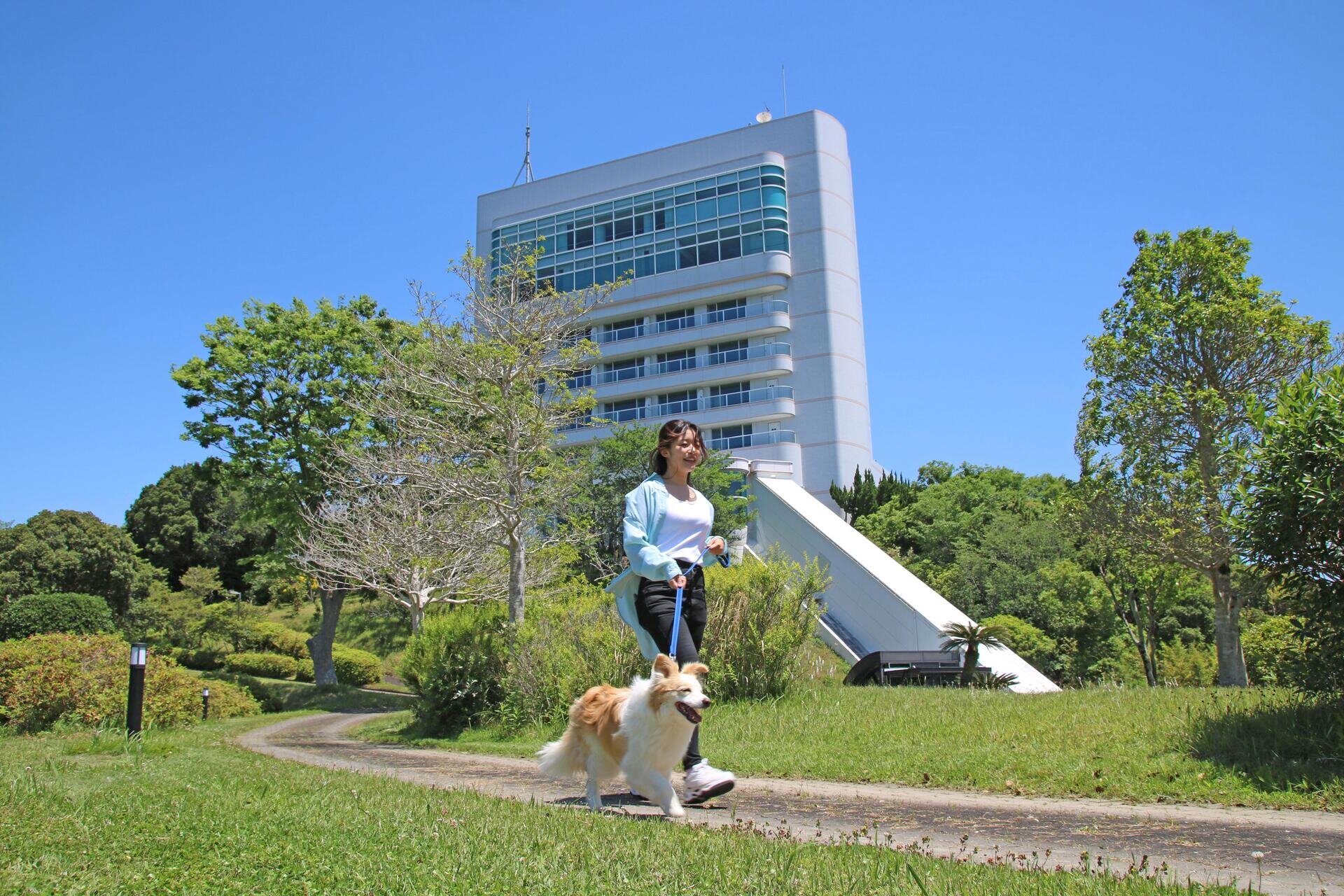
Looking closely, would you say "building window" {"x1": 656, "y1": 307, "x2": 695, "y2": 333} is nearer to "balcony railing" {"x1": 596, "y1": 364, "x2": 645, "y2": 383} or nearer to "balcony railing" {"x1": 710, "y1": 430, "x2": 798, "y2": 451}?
"balcony railing" {"x1": 596, "y1": 364, "x2": 645, "y2": 383}

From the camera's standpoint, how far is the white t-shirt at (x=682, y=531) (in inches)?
217

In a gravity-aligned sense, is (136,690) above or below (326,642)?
above

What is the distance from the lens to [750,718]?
901cm

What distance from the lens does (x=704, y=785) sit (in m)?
4.94

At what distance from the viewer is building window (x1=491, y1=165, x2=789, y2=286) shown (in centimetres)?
5175

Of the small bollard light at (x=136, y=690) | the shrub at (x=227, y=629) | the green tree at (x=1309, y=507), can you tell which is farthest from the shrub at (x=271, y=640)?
the green tree at (x=1309, y=507)

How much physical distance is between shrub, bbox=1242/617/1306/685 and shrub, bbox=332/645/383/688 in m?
29.1

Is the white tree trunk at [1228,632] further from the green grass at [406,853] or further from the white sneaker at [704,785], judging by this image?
the green grass at [406,853]

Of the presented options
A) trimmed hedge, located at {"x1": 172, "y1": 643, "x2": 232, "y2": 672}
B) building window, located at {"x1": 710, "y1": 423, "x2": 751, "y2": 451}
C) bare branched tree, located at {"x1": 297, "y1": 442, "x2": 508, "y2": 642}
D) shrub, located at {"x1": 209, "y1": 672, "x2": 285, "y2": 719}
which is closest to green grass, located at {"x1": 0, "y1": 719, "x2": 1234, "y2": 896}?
bare branched tree, located at {"x1": 297, "y1": 442, "x2": 508, "y2": 642}

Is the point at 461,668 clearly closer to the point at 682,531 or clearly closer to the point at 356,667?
the point at 682,531

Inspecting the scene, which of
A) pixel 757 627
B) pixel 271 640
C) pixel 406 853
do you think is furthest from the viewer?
pixel 271 640

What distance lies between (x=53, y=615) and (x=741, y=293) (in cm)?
3647

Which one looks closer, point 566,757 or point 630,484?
point 566,757

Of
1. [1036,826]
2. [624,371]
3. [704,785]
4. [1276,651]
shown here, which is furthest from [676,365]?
[1036,826]
